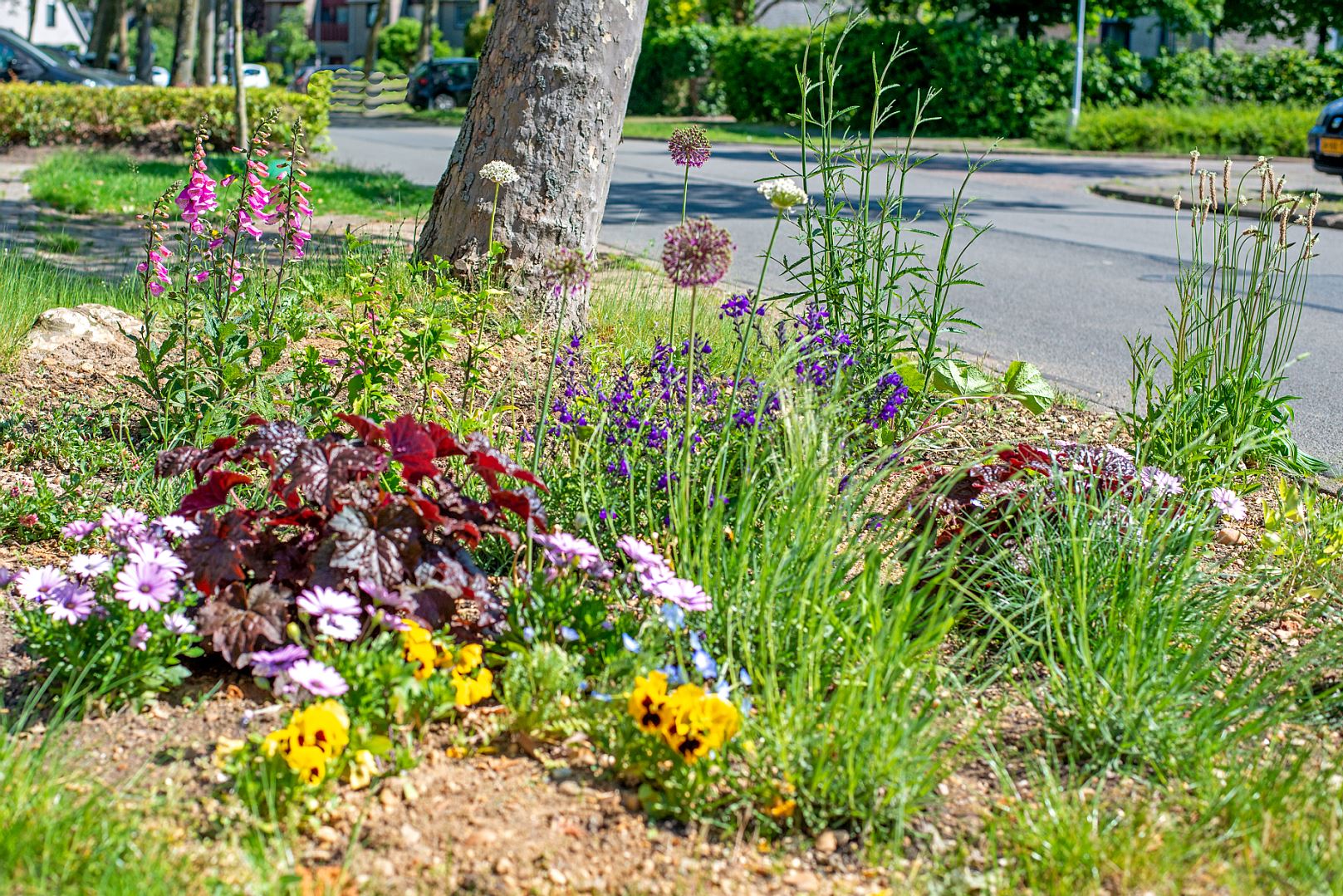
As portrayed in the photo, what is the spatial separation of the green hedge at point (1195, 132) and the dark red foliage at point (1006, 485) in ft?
69.2

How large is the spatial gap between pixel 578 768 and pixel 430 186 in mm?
11753

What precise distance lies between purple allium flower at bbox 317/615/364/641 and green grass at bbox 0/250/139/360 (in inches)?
114

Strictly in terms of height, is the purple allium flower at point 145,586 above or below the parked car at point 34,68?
below

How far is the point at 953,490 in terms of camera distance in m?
3.44

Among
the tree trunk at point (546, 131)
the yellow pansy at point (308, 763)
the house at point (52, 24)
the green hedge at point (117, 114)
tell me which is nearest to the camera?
the yellow pansy at point (308, 763)

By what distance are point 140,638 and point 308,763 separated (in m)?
0.53

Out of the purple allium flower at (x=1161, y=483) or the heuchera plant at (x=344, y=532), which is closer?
the heuchera plant at (x=344, y=532)

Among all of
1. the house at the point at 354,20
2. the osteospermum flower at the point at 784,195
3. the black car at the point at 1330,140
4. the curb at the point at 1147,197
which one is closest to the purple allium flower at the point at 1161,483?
the osteospermum flower at the point at 784,195

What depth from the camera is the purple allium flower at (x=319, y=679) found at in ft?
7.55

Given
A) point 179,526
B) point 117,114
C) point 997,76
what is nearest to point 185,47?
point 117,114

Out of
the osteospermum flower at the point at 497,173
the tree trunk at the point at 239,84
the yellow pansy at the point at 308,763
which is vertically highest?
the tree trunk at the point at 239,84

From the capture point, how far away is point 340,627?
98.5 inches

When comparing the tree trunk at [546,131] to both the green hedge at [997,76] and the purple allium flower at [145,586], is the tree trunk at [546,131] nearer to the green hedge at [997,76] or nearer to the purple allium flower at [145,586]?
the purple allium flower at [145,586]

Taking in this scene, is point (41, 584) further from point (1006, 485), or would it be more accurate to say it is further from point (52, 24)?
point (52, 24)
